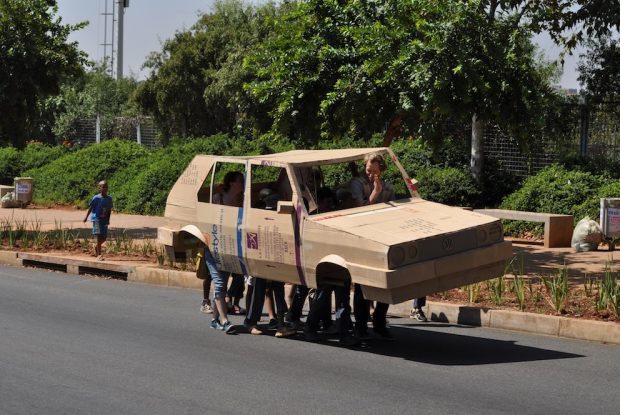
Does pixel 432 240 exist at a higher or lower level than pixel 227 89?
lower

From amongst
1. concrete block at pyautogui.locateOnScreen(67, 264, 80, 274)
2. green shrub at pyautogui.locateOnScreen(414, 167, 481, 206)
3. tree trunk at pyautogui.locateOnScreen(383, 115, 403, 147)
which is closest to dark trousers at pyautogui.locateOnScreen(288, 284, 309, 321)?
tree trunk at pyautogui.locateOnScreen(383, 115, 403, 147)

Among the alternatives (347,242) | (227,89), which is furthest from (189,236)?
(227,89)

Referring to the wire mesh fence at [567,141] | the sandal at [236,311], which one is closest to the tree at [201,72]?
the wire mesh fence at [567,141]

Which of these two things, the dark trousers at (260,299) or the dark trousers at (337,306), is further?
the dark trousers at (260,299)

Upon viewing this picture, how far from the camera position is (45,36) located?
22.3 m

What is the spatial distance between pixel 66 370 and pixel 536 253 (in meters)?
10.7

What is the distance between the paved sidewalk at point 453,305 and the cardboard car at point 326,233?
1.22 meters

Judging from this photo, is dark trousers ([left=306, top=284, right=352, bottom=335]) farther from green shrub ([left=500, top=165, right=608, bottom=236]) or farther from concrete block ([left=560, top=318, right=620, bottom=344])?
green shrub ([left=500, top=165, right=608, bottom=236])

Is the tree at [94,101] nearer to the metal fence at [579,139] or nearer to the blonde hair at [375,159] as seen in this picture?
the metal fence at [579,139]

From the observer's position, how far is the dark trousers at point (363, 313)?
1107 centimetres

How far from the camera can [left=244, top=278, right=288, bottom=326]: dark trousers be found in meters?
11.8

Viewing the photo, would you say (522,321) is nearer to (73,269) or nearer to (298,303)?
(298,303)

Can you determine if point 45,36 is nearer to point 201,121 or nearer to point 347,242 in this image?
point 347,242

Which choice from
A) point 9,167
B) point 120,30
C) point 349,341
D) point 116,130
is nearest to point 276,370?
point 349,341
